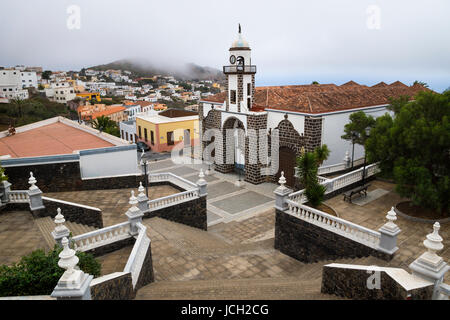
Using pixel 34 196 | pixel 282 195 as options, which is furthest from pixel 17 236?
pixel 282 195

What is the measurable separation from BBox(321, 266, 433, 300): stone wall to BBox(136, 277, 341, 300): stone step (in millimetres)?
297

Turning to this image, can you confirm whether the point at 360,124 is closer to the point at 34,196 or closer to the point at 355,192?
the point at 355,192

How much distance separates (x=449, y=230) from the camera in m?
10.7

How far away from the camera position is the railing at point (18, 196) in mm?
13500

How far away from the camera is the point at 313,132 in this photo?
1936 centimetres

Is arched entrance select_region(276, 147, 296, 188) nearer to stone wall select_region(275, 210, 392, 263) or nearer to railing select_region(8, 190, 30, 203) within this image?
stone wall select_region(275, 210, 392, 263)

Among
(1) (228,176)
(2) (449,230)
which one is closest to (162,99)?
(1) (228,176)

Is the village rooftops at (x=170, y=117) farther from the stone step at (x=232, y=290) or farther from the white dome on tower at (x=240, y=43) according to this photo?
the stone step at (x=232, y=290)

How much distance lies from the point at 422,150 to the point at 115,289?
33.8 ft

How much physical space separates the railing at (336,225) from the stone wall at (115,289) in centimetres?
676

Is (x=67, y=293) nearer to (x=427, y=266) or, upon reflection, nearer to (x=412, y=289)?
A: (x=412, y=289)

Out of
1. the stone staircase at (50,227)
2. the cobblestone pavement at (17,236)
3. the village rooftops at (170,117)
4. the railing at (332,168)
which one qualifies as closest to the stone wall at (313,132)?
the railing at (332,168)

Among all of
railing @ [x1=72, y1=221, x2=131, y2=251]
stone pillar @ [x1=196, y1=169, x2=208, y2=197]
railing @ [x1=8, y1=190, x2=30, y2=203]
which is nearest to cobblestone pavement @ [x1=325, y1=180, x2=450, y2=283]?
stone pillar @ [x1=196, y1=169, x2=208, y2=197]

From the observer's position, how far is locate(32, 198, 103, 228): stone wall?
12820 millimetres
